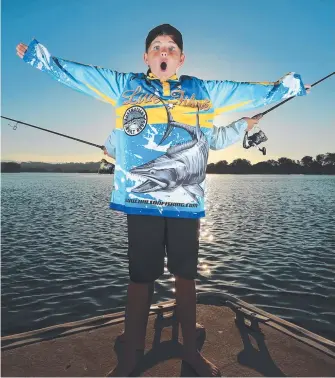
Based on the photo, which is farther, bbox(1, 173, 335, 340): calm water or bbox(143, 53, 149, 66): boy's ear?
bbox(1, 173, 335, 340): calm water

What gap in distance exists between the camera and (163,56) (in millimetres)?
3461

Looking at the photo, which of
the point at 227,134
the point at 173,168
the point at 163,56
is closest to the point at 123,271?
the point at 227,134

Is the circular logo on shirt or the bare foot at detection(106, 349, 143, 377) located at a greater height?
the circular logo on shirt

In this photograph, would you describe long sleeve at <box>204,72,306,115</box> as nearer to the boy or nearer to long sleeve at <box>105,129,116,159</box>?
the boy

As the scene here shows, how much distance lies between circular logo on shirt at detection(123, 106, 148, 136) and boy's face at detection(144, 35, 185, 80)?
1.43ft

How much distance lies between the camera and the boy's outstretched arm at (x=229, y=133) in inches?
149

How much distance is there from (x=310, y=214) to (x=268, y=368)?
1178 inches

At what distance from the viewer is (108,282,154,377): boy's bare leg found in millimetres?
3438

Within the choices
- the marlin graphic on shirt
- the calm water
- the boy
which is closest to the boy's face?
the boy

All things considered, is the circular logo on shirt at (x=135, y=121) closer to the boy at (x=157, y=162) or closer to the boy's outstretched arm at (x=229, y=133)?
the boy at (x=157, y=162)

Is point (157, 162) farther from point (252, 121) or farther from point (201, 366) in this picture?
point (201, 366)

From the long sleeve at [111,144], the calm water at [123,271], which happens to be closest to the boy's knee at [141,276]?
the long sleeve at [111,144]

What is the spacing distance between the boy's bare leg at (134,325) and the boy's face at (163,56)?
6.96ft

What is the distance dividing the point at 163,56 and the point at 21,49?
148cm
